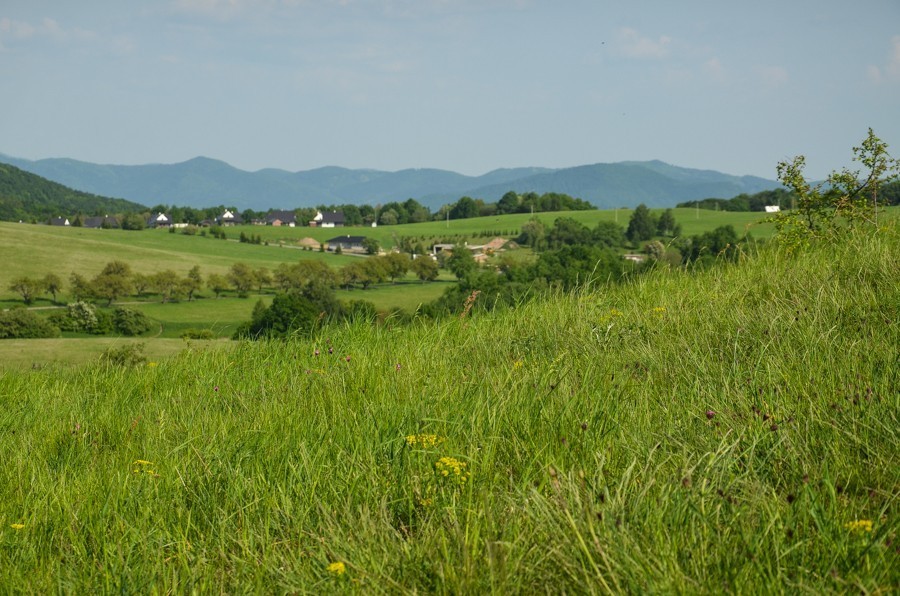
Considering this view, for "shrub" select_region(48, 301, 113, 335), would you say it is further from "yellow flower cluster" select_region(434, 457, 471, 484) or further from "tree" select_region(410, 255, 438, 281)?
"yellow flower cluster" select_region(434, 457, 471, 484)

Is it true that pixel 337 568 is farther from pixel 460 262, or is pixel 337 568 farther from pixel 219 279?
pixel 219 279

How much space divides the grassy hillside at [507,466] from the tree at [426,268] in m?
121

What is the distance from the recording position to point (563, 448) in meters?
3.54

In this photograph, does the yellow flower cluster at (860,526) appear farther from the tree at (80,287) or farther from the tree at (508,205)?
the tree at (508,205)

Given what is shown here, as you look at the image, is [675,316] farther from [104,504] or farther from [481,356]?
[104,504]

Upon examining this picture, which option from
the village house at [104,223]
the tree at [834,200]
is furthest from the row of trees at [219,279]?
the tree at [834,200]

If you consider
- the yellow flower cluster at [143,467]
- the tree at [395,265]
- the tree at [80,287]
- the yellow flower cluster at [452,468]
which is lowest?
the tree at [80,287]

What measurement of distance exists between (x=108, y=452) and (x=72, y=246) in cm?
14351

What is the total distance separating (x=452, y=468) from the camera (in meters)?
3.33

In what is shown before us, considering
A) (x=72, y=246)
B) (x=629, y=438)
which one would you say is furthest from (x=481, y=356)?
(x=72, y=246)

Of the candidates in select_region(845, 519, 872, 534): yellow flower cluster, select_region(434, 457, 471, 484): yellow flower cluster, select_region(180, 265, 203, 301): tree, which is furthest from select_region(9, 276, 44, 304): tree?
select_region(845, 519, 872, 534): yellow flower cluster

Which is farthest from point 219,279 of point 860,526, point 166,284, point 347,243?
point 860,526

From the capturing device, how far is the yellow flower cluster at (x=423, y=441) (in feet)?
11.8

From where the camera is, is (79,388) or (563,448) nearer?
(563,448)
